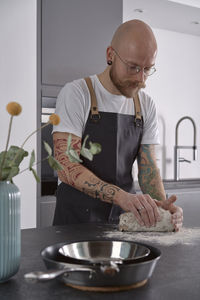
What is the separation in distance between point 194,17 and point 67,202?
248 centimetres

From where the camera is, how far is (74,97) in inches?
69.4

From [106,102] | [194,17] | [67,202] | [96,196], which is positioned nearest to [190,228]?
[96,196]

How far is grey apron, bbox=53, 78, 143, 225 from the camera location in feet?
5.69

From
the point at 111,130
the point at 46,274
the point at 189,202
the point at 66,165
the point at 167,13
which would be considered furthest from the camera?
the point at 167,13

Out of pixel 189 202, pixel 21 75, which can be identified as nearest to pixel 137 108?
pixel 21 75

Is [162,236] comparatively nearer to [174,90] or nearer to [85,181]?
[85,181]

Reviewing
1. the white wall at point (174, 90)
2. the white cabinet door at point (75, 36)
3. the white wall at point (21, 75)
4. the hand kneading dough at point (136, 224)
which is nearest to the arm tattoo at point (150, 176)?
the hand kneading dough at point (136, 224)

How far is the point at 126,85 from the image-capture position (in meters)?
1.80

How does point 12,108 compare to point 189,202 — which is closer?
point 12,108

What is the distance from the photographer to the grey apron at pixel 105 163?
5.69 feet

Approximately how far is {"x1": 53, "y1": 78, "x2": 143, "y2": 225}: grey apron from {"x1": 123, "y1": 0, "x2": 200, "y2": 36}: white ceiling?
5.19ft

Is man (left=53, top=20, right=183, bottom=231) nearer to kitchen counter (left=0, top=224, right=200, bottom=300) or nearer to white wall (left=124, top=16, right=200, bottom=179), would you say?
kitchen counter (left=0, top=224, right=200, bottom=300)

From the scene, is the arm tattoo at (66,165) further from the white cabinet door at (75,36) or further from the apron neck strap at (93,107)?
the white cabinet door at (75,36)

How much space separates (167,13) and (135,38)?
6.25 ft
